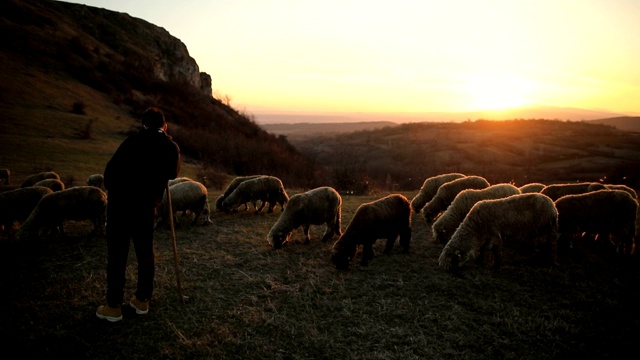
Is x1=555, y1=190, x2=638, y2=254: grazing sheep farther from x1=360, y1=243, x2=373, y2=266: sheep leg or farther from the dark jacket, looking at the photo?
the dark jacket

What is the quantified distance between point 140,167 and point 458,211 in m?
8.43

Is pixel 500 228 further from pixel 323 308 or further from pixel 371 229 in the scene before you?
pixel 323 308

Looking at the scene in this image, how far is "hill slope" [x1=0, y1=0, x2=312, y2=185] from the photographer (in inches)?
946

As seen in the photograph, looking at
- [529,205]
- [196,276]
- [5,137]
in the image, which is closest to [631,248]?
[529,205]

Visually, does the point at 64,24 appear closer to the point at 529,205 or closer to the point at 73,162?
the point at 73,162

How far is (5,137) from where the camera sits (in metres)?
23.2

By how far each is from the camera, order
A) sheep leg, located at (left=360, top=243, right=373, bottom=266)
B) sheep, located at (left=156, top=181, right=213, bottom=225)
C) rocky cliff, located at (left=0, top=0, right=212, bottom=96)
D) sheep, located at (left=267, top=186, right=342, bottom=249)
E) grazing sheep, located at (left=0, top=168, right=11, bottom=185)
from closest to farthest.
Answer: sheep leg, located at (left=360, top=243, right=373, bottom=266) → sheep, located at (left=267, top=186, right=342, bottom=249) → sheep, located at (left=156, top=181, right=213, bottom=225) → grazing sheep, located at (left=0, top=168, right=11, bottom=185) → rocky cliff, located at (left=0, top=0, right=212, bottom=96)

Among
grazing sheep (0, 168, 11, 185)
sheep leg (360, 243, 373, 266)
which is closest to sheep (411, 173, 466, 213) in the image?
sheep leg (360, 243, 373, 266)

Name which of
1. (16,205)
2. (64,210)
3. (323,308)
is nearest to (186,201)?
(64,210)

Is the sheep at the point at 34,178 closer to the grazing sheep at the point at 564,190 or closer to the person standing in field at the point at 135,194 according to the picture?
the person standing in field at the point at 135,194

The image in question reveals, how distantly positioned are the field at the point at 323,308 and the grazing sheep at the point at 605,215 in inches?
24.5

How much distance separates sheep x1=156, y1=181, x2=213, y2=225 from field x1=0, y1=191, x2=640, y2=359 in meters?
2.71

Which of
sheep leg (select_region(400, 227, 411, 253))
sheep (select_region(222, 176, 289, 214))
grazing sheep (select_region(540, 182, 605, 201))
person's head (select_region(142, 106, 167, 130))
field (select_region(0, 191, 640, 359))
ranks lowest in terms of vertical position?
field (select_region(0, 191, 640, 359))

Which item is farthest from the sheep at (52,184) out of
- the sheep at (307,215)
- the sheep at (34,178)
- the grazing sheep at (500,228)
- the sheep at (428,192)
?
the sheep at (428,192)
